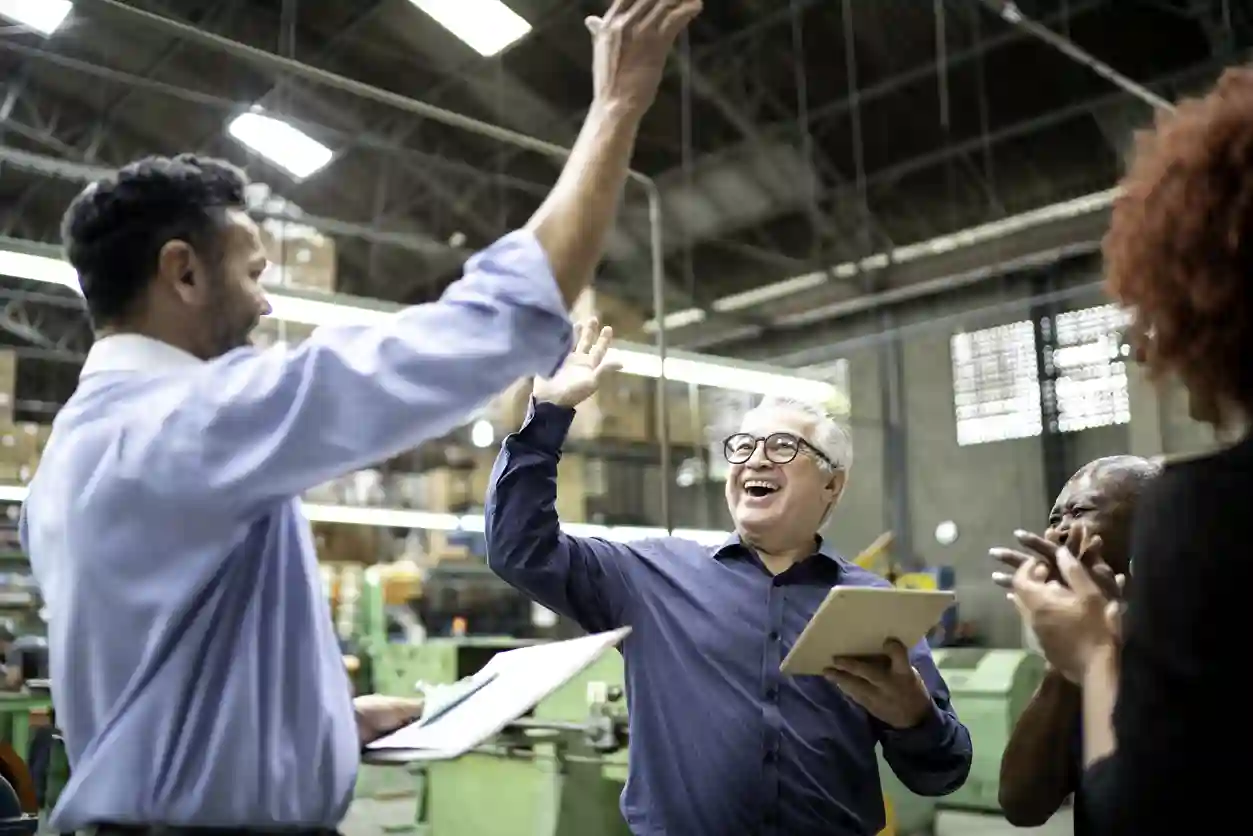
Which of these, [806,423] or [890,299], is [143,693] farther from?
[890,299]

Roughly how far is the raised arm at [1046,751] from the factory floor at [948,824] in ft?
13.9

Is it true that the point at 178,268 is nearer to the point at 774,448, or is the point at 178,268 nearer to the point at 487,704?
the point at 487,704

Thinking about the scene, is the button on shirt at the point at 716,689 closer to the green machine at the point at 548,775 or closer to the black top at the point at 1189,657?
the black top at the point at 1189,657

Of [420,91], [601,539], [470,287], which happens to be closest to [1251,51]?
[420,91]

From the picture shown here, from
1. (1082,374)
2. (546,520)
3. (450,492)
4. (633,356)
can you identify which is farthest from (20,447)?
(1082,374)

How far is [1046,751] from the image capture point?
5.15 feet

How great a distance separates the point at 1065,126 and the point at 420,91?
5.00 metres

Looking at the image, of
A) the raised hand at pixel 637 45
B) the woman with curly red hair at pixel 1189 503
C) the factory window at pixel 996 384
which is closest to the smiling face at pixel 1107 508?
the woman with curly red hair at pixel 1189 503

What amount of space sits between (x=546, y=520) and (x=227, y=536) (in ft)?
3.30

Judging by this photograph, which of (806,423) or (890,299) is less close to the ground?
(890,299)

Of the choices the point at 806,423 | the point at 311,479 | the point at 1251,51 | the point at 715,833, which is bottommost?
the point at 715,833

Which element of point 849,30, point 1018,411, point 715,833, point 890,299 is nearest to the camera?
point 715,833

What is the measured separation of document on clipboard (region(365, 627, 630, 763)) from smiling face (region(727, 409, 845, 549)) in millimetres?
882

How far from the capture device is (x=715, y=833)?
5.69ft
